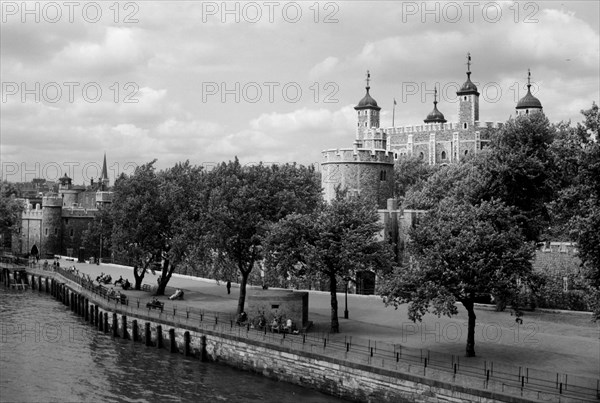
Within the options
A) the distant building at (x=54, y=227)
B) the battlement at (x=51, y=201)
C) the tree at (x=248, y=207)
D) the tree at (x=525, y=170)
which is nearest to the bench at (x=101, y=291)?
the tree at (x=248, y=207)

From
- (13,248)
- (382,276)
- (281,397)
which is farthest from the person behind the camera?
(13,248)

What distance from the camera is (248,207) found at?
4131 cm

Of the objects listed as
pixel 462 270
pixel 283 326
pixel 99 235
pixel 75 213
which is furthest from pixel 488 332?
pixel 75 213

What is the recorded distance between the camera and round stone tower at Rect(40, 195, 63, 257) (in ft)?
324

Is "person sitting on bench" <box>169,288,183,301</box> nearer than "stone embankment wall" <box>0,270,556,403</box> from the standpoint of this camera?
No

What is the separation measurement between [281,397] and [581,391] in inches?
472

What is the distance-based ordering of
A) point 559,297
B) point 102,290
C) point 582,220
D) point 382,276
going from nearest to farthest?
1. point 582,220
2. point 382,276
3. point 559,297
4. point 102,290

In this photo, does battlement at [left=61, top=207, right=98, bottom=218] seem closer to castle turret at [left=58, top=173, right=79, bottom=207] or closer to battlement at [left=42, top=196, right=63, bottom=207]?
battlement at [left=42, top=196, right=63, bottom=207]

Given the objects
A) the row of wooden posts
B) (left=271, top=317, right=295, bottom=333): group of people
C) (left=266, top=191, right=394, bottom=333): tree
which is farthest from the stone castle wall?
(left=271, top=317, right=295, bottom=333): group of people

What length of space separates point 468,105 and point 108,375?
89.7m

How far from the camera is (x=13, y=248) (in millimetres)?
104375

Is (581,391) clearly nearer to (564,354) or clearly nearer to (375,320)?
(564,354)

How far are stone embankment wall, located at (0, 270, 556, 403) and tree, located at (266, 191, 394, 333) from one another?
466cm

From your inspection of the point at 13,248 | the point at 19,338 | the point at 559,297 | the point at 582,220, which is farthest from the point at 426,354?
the point at 13,248
